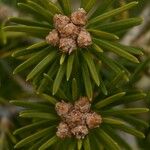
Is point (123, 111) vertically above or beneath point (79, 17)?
beneath

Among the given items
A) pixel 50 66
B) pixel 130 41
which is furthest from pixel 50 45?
pixel 130 41

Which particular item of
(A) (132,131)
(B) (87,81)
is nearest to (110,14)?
(B) (87,81)

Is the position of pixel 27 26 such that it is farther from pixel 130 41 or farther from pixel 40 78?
pixel 130 41

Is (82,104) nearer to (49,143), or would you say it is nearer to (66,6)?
(49,143)

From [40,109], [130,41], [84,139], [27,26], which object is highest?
[130,41]

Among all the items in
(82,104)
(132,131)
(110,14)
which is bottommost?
(132,131)
